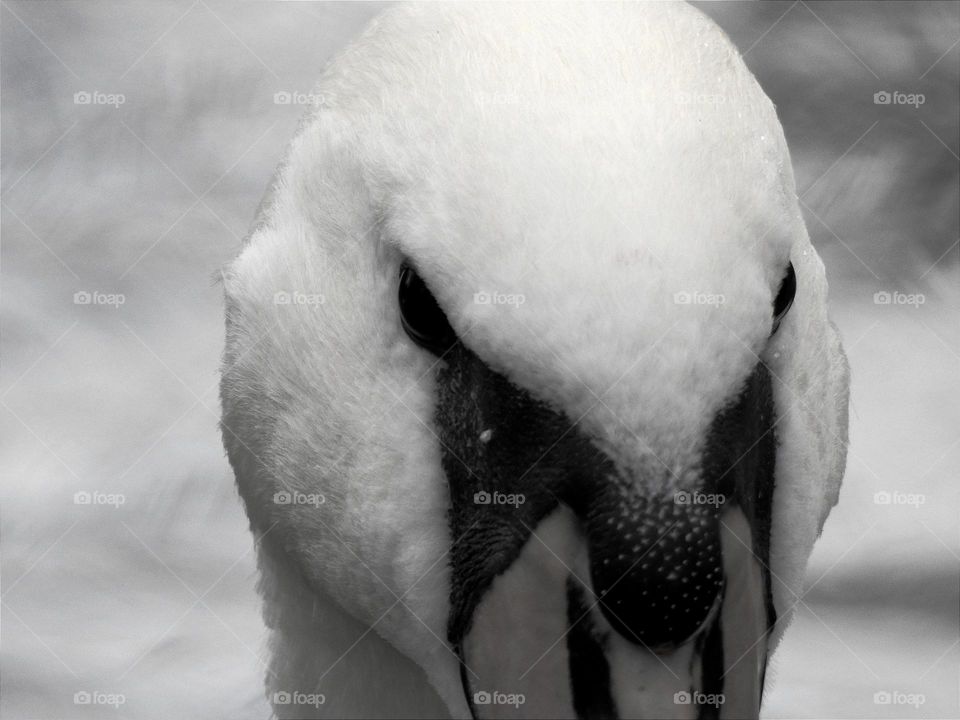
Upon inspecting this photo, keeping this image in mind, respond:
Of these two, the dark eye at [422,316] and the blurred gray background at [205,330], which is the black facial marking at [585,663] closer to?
the dark eye at [422,316]

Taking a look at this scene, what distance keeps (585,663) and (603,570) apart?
8cm

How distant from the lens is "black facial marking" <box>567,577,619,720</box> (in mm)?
1373

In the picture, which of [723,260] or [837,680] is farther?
[837,680]

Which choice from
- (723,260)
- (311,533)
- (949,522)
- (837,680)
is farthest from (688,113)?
(949,522)

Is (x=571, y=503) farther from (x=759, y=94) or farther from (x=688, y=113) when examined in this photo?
(x=759, y=94)

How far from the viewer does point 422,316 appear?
1.51 metres

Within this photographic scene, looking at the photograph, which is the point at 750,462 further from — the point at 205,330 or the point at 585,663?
the point at 205,330

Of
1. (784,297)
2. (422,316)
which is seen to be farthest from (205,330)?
(784,297)

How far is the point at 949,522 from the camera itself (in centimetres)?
324

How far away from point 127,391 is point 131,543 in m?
0.29

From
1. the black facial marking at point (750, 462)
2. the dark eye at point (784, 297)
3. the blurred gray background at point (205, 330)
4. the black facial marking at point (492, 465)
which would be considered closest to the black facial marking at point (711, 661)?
the black facial marking at point (750, 462)

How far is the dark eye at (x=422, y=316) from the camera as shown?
1.49 meters

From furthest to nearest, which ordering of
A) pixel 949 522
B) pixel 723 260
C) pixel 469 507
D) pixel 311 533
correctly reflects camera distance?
1. pixel 949 522
2. pixel 311 533
3. pixel 469 507
4. pixel 723 260

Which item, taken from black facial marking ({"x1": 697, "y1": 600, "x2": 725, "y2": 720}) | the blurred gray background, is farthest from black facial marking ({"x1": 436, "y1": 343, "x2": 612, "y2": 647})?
the blurred gray background
